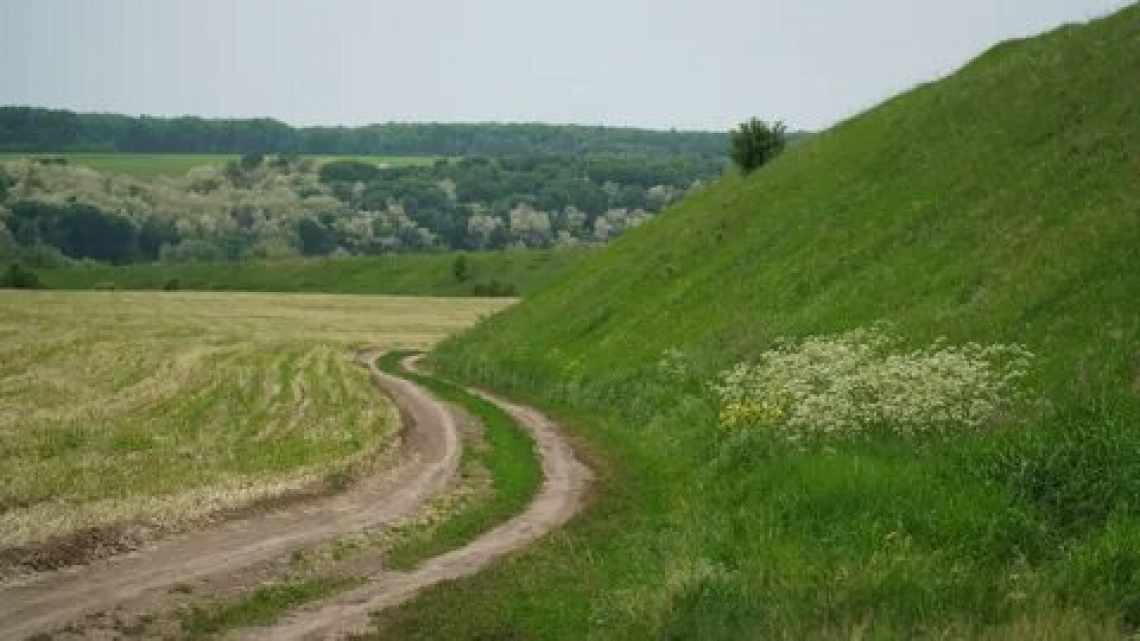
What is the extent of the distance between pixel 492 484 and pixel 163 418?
14256 millimetres

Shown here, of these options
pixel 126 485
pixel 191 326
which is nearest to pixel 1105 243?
pixel 126 485

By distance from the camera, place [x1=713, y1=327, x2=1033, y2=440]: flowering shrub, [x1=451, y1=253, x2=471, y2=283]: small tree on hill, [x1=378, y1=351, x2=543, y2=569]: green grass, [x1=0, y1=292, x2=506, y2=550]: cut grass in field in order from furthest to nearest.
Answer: [x1=451, y1=253, x2=471, y2=283]: small tree on hill
[x1=0, y1=292, x2=506, y2=550]: cut grass in field
[x1=713, y1=327, x2=1033, y2=440]: flowering shrub
[x1=378, y1=351, x2=543, y2=569]: green grass

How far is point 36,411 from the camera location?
3488cm

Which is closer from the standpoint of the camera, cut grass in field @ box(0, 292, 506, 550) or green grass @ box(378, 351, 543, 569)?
green grass @ box(378, 351, 543, 569)

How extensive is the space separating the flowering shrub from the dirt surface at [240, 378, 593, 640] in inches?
161

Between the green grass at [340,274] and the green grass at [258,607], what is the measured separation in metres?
140

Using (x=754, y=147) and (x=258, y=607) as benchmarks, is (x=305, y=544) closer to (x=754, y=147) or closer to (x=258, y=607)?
(x=258, y=607)

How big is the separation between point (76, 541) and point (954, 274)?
24893 mm

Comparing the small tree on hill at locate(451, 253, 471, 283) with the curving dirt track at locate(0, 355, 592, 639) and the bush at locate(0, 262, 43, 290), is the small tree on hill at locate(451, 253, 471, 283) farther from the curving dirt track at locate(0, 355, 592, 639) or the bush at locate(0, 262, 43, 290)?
the curving dirt track at locate(0, 355, 592, 639)

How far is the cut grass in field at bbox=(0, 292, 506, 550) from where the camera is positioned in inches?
840

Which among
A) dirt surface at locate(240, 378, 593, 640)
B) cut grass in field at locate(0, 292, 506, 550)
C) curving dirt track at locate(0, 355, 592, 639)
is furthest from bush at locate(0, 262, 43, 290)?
dirt surface at locate(240, 378, 593, 640)

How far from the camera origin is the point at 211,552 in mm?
18391

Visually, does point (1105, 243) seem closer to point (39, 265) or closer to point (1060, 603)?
point (1060, 603)

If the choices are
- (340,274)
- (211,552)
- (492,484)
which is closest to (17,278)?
(340,274)
